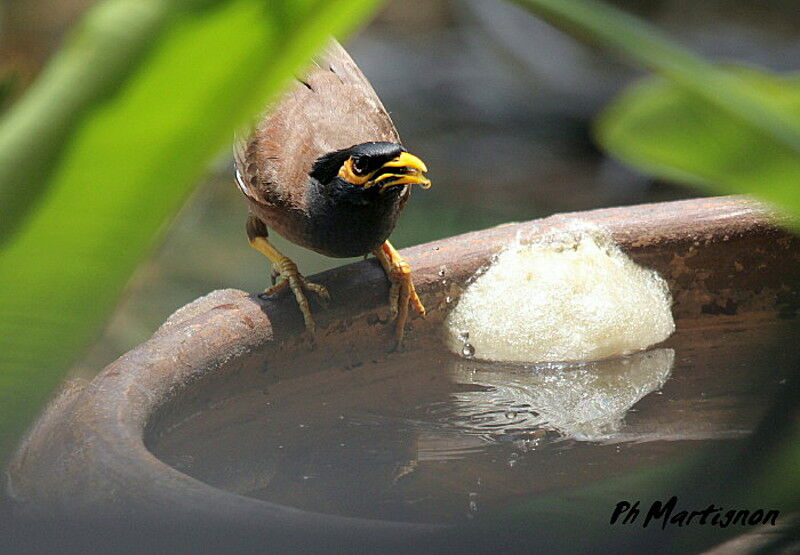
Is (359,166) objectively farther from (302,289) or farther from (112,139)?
(112,139)

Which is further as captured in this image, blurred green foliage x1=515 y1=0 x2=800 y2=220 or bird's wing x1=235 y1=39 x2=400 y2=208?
bird's wing x1=235 y1=39 x2=400 y2=208

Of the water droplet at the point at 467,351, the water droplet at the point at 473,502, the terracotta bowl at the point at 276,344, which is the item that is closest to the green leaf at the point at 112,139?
the terracotta bowl at the point at 276,344

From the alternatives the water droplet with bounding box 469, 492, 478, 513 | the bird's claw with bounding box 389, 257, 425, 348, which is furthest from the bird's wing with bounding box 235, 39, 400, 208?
the water droplet with bounding box 469, 492, 478, 513

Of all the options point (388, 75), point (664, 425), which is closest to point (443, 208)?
point (388, 75)

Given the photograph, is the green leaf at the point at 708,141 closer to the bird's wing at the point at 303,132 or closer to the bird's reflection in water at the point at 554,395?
the bird's reflection in water at the point at 554,395

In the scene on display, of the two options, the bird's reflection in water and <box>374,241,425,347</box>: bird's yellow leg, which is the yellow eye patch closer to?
<box>374,241,425,347</box>: bird's yellow leg

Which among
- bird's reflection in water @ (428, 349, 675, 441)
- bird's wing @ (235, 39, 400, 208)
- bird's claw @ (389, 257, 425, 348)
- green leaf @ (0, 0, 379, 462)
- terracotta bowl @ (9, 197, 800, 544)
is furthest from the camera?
bird's wing @ (235, 39, 400, 208)

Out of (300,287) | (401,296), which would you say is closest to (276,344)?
(300,287)
